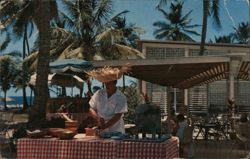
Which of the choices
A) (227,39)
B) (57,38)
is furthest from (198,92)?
(227,39)

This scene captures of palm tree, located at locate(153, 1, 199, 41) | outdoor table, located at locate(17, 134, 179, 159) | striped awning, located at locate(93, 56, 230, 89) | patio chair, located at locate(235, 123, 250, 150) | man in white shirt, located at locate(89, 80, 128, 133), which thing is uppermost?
palm tree, located at locate(153, 1, 199, 41)

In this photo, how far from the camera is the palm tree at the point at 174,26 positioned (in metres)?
45.4

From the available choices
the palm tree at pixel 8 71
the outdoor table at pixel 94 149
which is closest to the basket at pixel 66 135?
the outdoor table at pixel 94 149

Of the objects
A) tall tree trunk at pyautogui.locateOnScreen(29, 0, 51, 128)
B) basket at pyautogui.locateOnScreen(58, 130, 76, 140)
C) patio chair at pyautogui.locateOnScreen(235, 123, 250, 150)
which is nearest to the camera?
basket at pyautogui.locateOnScreen(58, 130, 76, 140)

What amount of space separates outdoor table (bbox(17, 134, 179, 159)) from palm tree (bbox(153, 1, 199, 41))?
39.9m

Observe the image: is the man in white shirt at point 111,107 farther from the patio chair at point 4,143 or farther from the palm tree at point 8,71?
the palm tree at point 8,71

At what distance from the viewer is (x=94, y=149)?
4.86 meters

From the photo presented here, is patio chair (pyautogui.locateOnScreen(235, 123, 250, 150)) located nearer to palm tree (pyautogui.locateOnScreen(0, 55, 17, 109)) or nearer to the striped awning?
the striped awning

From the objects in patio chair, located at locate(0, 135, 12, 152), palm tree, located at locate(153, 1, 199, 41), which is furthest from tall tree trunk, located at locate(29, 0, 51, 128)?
palm tree, located at locate(153, 1, 199, 41)

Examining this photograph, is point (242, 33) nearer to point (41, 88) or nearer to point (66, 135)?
point (41, 88)

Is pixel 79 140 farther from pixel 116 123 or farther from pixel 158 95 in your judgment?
pixel 158 95

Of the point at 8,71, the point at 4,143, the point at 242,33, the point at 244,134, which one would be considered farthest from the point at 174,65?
the point at 242,33

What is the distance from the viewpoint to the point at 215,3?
24828mm

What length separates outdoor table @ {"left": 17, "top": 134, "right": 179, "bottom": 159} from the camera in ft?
15.3
